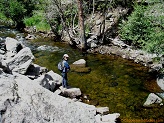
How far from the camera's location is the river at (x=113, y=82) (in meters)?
15.2

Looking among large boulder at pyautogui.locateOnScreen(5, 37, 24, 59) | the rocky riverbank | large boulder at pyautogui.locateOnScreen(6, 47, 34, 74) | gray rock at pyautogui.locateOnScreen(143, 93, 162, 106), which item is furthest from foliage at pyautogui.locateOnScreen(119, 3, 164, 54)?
the rocky riverbank

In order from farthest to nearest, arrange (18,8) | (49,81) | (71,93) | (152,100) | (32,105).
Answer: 1. (18,8)
2. (49,81)
3. (71,93)
4. (152,100)
5. (32,105)

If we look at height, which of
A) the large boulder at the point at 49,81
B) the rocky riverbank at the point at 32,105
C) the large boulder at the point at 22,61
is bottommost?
the large boulder at the point at 49,81

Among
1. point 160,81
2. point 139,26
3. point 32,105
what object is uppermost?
point 32,105

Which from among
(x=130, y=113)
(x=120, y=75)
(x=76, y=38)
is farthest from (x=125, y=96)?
(x=76, y=38)

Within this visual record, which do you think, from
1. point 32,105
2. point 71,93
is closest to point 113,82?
point 71,93

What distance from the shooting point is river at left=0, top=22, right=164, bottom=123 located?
49.7 feet

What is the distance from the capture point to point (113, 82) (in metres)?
19.1

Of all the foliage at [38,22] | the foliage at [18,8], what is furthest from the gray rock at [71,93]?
the foliage at [18,8]

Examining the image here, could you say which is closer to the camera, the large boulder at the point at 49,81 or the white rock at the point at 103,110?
the white rock at the point at 103,110

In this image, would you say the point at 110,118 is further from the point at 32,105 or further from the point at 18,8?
the point at 18,8

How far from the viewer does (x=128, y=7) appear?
105 feet

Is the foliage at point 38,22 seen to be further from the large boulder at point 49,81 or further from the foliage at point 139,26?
the large boulder at point 49,81

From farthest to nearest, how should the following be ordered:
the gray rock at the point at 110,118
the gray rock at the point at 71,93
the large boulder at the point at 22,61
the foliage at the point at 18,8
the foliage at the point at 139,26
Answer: the foliage at the point at 18,8, the foliage at the point at 139,26, the large boulder at the point at 22,61, the gray rock at the point at 71,93, the gray rock at the point at 110,118
